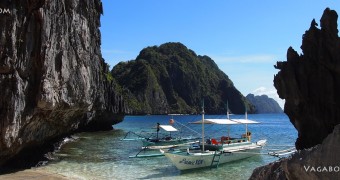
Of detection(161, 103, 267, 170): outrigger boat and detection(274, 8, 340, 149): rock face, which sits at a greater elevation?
detection(274, 8, 340, 149): rock face

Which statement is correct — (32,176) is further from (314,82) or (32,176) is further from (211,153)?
(314,82)

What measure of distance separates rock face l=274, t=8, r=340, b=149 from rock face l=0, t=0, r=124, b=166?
15720 millimetres

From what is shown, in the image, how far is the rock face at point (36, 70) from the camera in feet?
59.2

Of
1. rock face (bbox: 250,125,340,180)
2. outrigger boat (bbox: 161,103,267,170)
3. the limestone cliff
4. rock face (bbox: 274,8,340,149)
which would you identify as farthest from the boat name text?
rock face (bbox: 250,125,340,180)

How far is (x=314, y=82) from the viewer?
989 inches

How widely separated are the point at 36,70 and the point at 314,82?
1851 cm

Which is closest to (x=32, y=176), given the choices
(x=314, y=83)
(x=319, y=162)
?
(x=319, y=162)

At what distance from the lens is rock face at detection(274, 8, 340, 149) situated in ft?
79.2

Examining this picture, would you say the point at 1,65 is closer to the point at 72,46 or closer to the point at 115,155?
the point at 72,46

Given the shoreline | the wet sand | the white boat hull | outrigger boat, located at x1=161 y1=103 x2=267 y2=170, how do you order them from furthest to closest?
outrigger boat, located at x1=161 y1=103 x2=267 y2=170 < the white boat hull < the shoreline < the wet sand

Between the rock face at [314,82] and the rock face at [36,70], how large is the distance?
15720mm

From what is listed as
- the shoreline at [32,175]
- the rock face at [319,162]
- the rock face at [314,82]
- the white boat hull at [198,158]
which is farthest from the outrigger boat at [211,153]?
the rock face at [319,162]

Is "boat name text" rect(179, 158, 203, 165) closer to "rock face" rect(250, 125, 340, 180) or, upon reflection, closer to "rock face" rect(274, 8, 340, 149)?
"rock face" rect(274, 8, 340, 149)

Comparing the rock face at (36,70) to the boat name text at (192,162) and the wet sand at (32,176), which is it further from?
the boat name text at (192,162)
